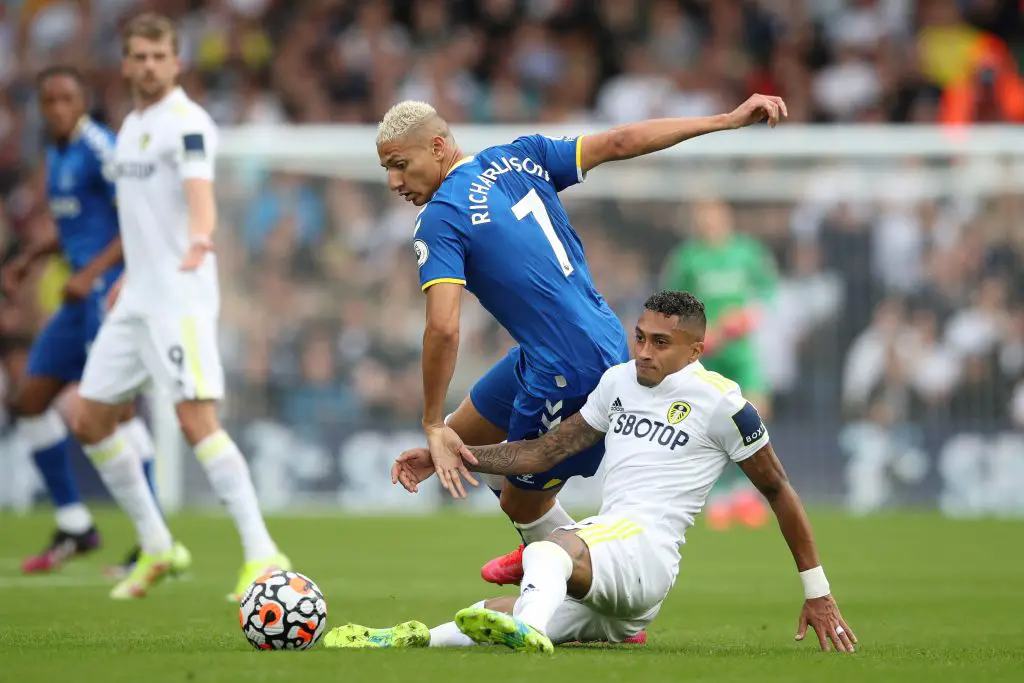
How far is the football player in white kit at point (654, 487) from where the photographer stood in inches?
244

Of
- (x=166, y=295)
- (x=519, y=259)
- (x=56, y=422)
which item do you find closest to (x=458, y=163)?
(x=519, y=259)

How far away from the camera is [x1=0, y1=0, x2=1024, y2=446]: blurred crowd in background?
17359 millimetres

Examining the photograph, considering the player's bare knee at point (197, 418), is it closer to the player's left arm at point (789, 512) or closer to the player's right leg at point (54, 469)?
the player's right leg at point (54, 469)

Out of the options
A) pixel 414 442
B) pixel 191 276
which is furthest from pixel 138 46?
pixel 414 442

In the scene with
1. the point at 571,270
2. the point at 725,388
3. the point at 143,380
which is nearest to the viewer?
the point at 725,388

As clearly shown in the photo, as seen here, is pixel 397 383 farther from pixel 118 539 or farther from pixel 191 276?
pixel 191 276

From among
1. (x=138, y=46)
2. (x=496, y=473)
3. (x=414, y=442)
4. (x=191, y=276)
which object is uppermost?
(x=138, y=46)

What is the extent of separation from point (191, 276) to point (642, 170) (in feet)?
33.1

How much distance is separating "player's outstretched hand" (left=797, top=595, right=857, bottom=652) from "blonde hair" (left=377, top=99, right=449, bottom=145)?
2.51 m

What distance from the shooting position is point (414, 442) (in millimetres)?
17234

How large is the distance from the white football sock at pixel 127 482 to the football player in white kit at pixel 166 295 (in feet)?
0.47

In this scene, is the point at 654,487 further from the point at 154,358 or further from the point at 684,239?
the point at 684,239

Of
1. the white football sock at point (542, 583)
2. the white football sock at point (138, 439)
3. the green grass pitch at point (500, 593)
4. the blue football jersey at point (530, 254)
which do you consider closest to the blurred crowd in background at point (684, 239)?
the green grass pitch at point (500, 593)

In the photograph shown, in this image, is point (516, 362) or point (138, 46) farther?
point (138, 46)
